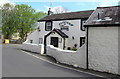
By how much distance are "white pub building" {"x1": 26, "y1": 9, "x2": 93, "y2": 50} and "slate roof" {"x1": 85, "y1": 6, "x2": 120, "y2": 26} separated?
23.7 ft

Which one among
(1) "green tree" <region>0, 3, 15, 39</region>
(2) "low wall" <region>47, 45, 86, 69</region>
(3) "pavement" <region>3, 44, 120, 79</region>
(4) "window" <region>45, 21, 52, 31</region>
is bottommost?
(3) "pavement" <region>3, 44, 120, 79</region>

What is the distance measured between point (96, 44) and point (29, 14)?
A: 1280 inches

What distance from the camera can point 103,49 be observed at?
9055 mm

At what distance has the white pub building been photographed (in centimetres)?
1903

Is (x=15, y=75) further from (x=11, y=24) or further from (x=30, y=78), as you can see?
(x=11, y=24)

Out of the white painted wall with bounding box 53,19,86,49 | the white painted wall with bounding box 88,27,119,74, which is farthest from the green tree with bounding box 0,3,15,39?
the white painted wall with bounding box 88,27,119,74

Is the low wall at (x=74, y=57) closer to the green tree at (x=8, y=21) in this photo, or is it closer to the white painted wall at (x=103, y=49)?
the white painted wall at (x=103, y=49)

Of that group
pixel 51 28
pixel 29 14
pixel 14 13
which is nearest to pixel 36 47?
pixel 51 28

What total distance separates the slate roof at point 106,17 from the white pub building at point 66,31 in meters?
7.23

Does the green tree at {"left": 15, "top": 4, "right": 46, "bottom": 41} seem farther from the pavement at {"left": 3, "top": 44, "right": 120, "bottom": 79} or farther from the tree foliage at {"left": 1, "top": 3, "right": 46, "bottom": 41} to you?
the pavement at {"left": 3, "top": 44, "right": 120, "bottom": 79}

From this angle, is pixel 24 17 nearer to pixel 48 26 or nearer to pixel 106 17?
pixel 48 26

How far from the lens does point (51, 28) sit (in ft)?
73.7

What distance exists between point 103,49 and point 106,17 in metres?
2.52

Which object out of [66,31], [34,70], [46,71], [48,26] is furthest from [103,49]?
[48,26]
